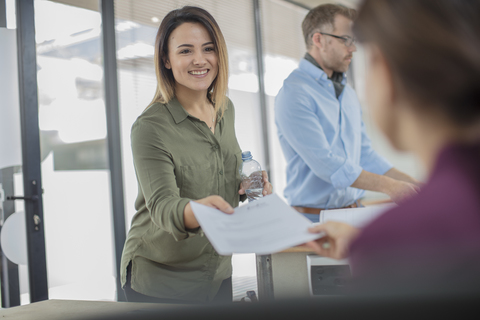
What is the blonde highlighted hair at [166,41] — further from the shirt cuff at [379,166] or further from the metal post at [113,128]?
the metal post at [113,128]

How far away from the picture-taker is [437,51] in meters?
0.48

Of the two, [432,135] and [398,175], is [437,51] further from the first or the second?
[398,175]

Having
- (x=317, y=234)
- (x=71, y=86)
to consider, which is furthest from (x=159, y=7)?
(x=317, y=234)

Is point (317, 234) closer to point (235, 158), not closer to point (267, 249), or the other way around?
point (267, 249)

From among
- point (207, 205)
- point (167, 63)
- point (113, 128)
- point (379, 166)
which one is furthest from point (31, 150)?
point (379, 166)

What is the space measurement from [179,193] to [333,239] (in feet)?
2.40

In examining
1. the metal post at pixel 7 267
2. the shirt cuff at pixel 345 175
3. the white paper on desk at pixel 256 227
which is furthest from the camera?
the metal post at pixel 7 267

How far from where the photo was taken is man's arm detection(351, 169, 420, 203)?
6.70ft

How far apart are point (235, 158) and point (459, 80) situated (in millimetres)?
1271

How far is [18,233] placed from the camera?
9.34 feet

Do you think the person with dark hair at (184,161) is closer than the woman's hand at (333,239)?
No

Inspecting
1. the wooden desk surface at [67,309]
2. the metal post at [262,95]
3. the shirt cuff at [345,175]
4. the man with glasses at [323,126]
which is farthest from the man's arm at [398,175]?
the metal post at [262,95]

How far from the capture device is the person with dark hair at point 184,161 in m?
1.54

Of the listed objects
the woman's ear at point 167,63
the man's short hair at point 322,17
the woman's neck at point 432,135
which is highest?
the man's short hair at point 322,17
